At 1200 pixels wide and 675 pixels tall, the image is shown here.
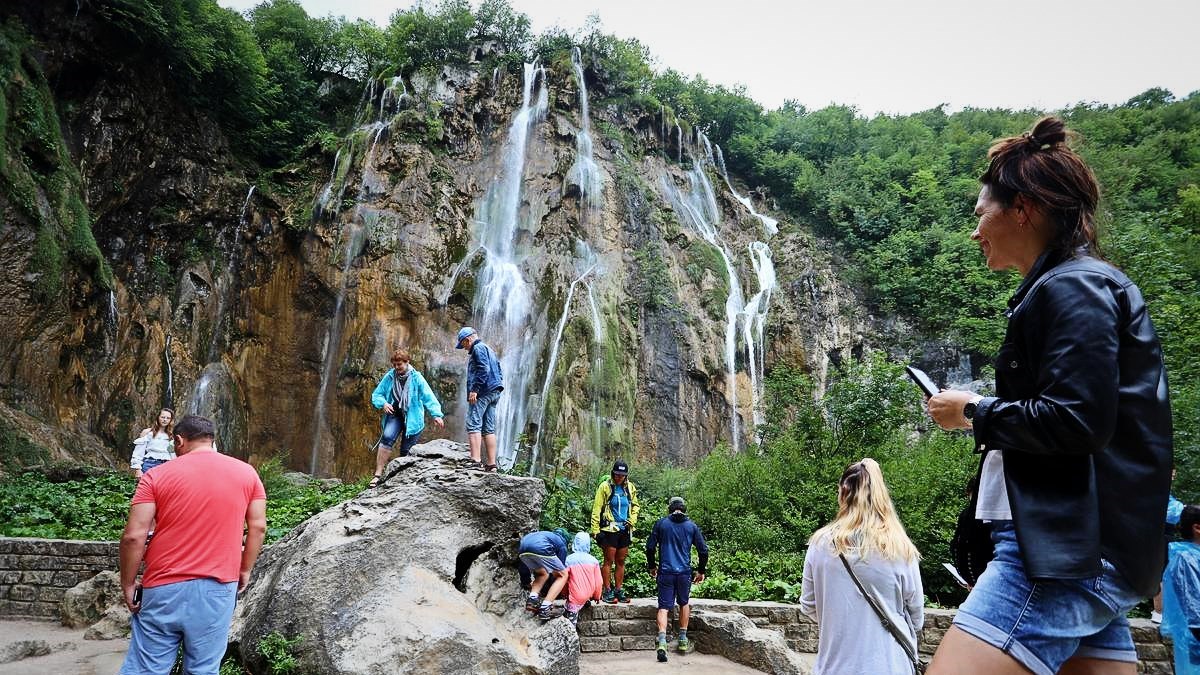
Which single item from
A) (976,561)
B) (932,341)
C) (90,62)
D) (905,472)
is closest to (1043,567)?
(976,561)

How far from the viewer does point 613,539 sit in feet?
26.8

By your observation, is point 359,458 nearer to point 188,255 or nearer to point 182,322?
point 182,322

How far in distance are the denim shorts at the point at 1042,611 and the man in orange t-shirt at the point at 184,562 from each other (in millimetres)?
3681

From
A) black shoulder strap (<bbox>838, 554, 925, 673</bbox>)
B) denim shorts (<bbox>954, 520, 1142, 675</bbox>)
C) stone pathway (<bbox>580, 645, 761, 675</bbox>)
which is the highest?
denim shorts (<bbox>954, 520, 1142, 675</bbox>)

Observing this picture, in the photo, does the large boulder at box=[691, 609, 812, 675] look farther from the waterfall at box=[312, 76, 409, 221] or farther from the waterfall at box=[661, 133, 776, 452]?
the waterfall at box=[312, 76, 409, 221]

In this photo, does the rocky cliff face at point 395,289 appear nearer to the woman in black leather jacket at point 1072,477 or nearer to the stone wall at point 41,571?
the stone wall at point 41,571

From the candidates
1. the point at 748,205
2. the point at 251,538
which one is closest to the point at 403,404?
the point at 251,538

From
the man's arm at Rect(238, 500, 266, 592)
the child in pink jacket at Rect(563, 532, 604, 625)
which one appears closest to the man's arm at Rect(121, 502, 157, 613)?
the man's arm at Rect(238, 500, 266, 592)

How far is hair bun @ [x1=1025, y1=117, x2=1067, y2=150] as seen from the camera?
163cm

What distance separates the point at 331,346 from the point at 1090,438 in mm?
18850

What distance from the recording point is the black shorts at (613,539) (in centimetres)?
812

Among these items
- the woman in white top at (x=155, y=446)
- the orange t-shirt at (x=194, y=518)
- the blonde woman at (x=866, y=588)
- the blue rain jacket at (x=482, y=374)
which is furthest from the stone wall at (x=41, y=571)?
the blonde woman at (x=866, y=588)

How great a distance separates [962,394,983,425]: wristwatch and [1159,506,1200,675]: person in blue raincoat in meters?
3.68

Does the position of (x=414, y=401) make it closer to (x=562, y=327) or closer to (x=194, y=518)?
(x=194, y=518)
